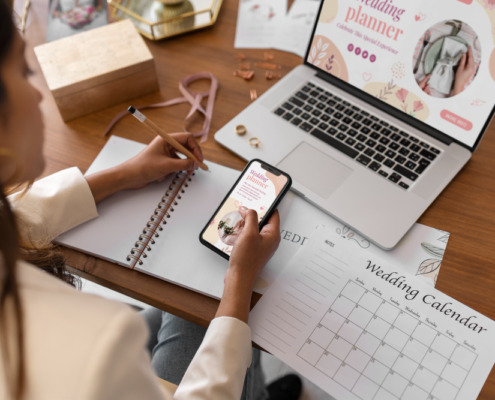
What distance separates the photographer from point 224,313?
2.06ft

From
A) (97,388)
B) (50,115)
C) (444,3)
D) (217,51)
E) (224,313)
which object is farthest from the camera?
(217,51)

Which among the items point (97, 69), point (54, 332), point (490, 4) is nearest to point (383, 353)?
point (54, 332)

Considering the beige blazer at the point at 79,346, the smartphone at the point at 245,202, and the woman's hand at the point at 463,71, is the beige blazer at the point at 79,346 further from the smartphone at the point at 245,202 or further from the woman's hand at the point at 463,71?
the woman's hand at the point at 463,71

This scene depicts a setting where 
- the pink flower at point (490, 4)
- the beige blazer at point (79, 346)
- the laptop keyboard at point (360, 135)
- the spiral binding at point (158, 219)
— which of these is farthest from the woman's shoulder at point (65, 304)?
the pink flower at point (490, 4)

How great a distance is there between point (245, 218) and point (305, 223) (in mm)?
108

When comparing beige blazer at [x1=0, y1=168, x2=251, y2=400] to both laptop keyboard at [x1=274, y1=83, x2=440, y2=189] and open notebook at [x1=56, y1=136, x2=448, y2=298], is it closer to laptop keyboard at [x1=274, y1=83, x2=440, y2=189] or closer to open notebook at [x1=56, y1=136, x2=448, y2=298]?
open notebook at [x1=56, y1=136, x2=448, y2=298]

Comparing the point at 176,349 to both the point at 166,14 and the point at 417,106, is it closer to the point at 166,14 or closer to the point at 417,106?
the point at 417,106

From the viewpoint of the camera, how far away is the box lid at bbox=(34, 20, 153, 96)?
86cm

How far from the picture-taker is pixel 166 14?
1054 millimetres

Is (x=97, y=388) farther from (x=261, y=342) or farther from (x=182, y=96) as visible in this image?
(x=182, y=96)

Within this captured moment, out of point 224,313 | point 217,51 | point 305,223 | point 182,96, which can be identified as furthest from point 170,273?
point 217,51

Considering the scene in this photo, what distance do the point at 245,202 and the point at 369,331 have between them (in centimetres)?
27

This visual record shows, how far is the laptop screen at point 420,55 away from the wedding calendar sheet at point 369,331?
292 millimetres

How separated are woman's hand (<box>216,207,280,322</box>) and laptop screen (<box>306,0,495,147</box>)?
348 mm
